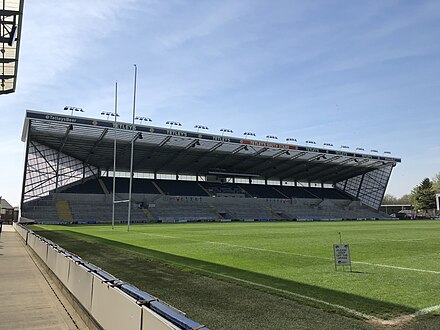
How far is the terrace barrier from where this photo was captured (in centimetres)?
381

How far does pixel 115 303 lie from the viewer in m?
5.13

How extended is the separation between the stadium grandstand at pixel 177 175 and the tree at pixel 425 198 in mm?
15724

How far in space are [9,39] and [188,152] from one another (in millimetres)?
53073

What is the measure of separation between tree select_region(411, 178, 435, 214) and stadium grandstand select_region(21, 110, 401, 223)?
15.7 meters

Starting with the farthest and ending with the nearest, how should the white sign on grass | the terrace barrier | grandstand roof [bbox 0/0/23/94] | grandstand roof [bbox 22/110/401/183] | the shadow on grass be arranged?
grandstand roof [bbox 22/110/401/183] < grandstand roof [bbox 0/0/23/94] < the white sign on grass < the shadow on grass < the terrace barrier

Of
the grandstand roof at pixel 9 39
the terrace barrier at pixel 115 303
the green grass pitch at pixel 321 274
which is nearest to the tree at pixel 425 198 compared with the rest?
the green grass pitch at pixel 321 274

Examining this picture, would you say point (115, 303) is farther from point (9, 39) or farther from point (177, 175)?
point (177, 175)

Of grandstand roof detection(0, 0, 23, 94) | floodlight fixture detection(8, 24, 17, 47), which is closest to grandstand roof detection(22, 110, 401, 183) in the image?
grandstand roof detection(0, 0, 23, 94)

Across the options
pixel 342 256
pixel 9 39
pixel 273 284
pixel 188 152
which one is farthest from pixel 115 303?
pixel 188 152

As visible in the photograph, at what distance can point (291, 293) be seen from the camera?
8.37 m

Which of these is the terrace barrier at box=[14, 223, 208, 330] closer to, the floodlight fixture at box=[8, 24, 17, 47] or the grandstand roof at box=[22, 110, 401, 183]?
the floodlight fixture at box=[8, 24, 17, 47]

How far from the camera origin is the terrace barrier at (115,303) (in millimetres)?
3812

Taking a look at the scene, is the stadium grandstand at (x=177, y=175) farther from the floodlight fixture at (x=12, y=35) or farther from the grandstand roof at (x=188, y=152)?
the floodlight fixture at (x=12, y=35)

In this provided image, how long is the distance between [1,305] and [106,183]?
208ft
